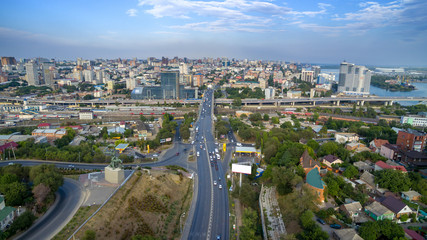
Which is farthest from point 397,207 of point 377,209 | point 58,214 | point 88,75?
point 88,75

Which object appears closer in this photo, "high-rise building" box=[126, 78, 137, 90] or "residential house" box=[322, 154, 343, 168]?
"residential house" box=[322, 154, 343, 168]

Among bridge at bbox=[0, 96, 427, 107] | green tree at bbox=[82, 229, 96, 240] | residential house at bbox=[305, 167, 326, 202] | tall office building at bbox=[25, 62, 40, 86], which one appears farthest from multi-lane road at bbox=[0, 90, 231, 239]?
tall office building at bbox=[25, 62, 40, 86]

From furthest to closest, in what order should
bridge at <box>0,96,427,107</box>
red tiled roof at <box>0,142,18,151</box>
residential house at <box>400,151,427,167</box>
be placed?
bridge at <box>0,96,427,107</box>, red tiled roof at <box>0,142,18,151</box>, residential house at <box>400,151,427,167</box>

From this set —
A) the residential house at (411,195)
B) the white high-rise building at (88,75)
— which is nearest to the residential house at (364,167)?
the residential house at (411,195)

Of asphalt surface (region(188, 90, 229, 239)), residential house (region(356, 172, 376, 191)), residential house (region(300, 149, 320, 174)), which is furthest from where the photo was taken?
residential house (region(300, 149, 320, 174))

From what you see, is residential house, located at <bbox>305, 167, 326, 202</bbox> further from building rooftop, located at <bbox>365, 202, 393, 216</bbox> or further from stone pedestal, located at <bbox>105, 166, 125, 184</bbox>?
stone pedestal, located at <bbox>105, 166, 125, 184</bbox>

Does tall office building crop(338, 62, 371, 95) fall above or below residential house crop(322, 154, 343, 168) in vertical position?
above

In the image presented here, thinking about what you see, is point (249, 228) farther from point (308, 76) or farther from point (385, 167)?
point (308, 76)

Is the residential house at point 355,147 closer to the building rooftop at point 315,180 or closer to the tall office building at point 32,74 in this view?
the building rooftop at point 315,180
